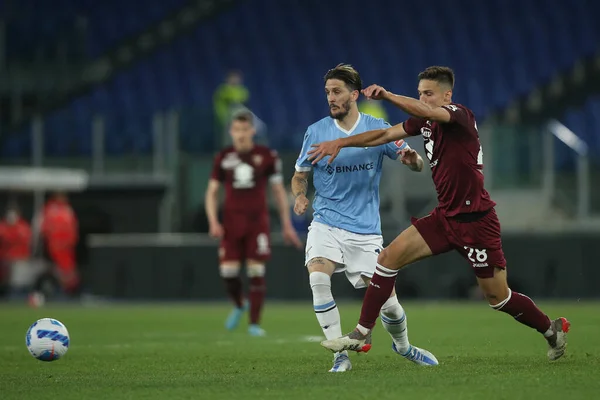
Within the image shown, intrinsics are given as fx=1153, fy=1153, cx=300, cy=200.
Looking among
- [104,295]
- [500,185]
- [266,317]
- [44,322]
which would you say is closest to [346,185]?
[44,322]

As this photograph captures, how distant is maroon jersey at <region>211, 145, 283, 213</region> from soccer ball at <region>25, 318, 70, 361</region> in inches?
193

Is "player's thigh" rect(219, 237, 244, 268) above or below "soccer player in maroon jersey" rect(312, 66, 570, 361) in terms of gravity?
below

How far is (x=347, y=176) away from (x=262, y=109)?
16.6 metres

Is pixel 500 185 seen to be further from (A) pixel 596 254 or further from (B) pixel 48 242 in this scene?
(B) pixel 48 242

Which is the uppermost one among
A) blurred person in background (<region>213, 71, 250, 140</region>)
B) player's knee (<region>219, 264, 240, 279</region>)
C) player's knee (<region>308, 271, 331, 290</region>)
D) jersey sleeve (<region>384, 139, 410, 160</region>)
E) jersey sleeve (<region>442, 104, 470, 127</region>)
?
blurred person in background (<region>213, 71, 250, 140</region>)

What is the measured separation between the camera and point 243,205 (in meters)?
13.2

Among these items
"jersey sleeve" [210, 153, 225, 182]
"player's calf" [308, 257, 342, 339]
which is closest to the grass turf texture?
"player's calf" [308, 257, 342, 339]

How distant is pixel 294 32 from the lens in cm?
2712

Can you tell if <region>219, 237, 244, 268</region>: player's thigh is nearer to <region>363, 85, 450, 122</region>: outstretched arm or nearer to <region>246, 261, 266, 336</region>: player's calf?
<region>246, 261, 266, 336</region>: player's calf

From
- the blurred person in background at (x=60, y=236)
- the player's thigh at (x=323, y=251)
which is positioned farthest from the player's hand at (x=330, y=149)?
the blurred person in background at (x=60, y=236)

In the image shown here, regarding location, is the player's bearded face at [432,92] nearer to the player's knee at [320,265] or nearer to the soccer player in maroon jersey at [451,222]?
the soccer player in maroon jersey at [451,222]

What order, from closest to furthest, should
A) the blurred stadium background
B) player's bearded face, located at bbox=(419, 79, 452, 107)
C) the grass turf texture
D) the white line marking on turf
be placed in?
the grass turf texture
player's bearded face, located at bbox=(419, 79, 452, 107)
the white line marking on turf
the blurred stadium background

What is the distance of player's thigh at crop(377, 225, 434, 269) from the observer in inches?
301

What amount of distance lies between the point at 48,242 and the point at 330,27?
9535mm
